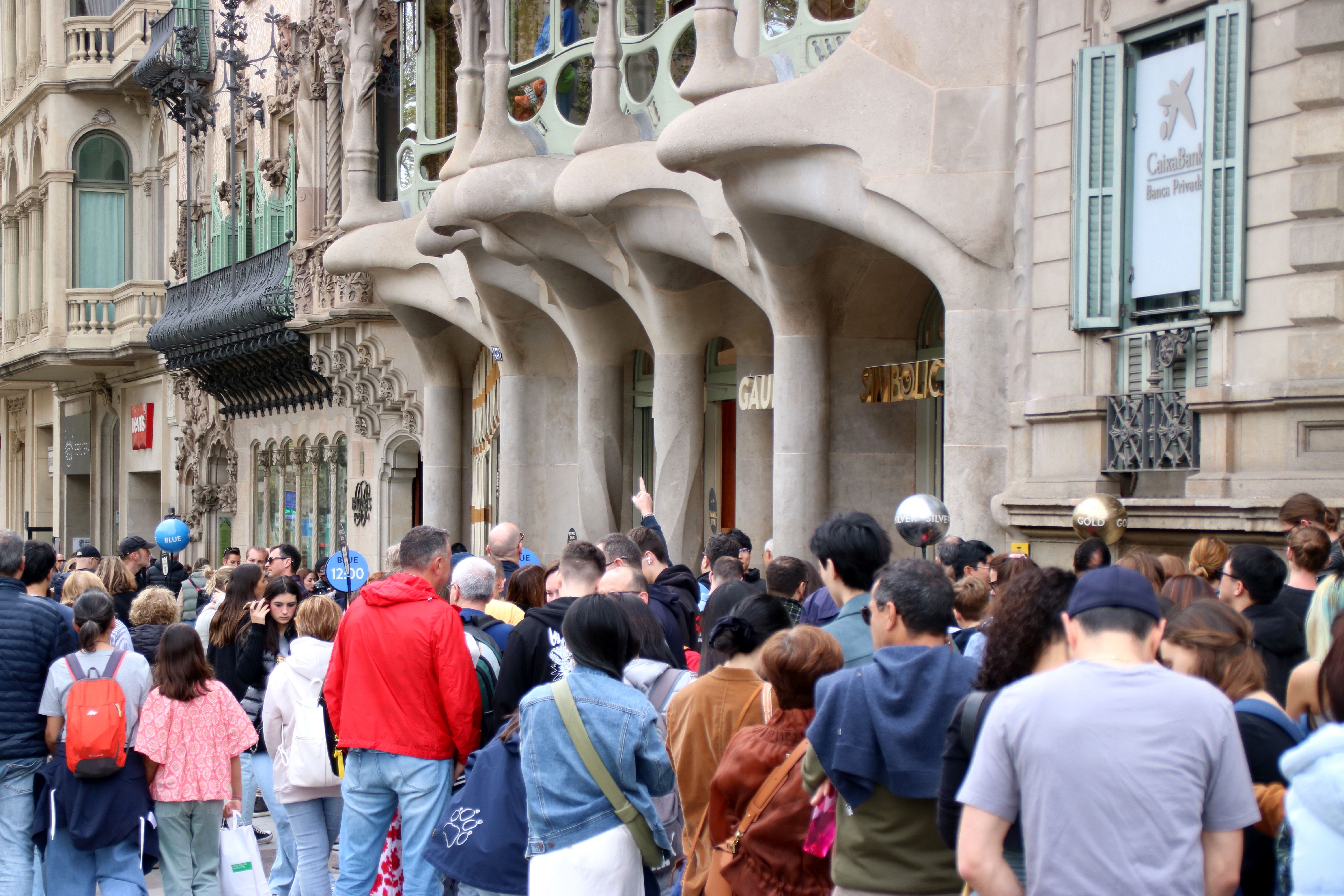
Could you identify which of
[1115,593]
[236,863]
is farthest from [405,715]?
[1115,593]

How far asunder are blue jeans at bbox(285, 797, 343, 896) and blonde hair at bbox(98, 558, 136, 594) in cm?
335

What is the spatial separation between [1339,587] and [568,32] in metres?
11.1

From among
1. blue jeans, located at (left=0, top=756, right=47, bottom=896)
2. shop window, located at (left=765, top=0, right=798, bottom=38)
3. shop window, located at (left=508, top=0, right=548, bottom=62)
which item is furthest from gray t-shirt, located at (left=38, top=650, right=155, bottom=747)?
shop window, located at (left=508, top=0, right=548, bottom=62)

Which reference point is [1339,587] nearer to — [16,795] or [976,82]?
[16,795]

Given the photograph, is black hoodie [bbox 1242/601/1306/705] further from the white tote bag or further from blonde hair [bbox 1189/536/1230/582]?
the white tote bag

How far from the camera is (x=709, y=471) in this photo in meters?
16.7

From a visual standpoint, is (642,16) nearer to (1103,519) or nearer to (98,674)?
(1103,519)

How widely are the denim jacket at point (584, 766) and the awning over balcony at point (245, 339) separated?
58.5ft

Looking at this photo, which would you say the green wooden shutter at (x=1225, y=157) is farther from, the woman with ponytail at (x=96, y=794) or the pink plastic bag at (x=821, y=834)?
the woman with ponytail at (x=96, y=794)

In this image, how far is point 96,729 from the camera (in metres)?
6.70

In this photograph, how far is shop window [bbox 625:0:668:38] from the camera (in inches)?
567

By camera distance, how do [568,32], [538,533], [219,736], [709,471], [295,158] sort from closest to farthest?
[219,736] < [568,32] < [709,471] < [538,533] < [295,158]

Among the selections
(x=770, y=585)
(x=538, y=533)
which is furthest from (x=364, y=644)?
(x=538, y=533)

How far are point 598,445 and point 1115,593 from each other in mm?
13374
